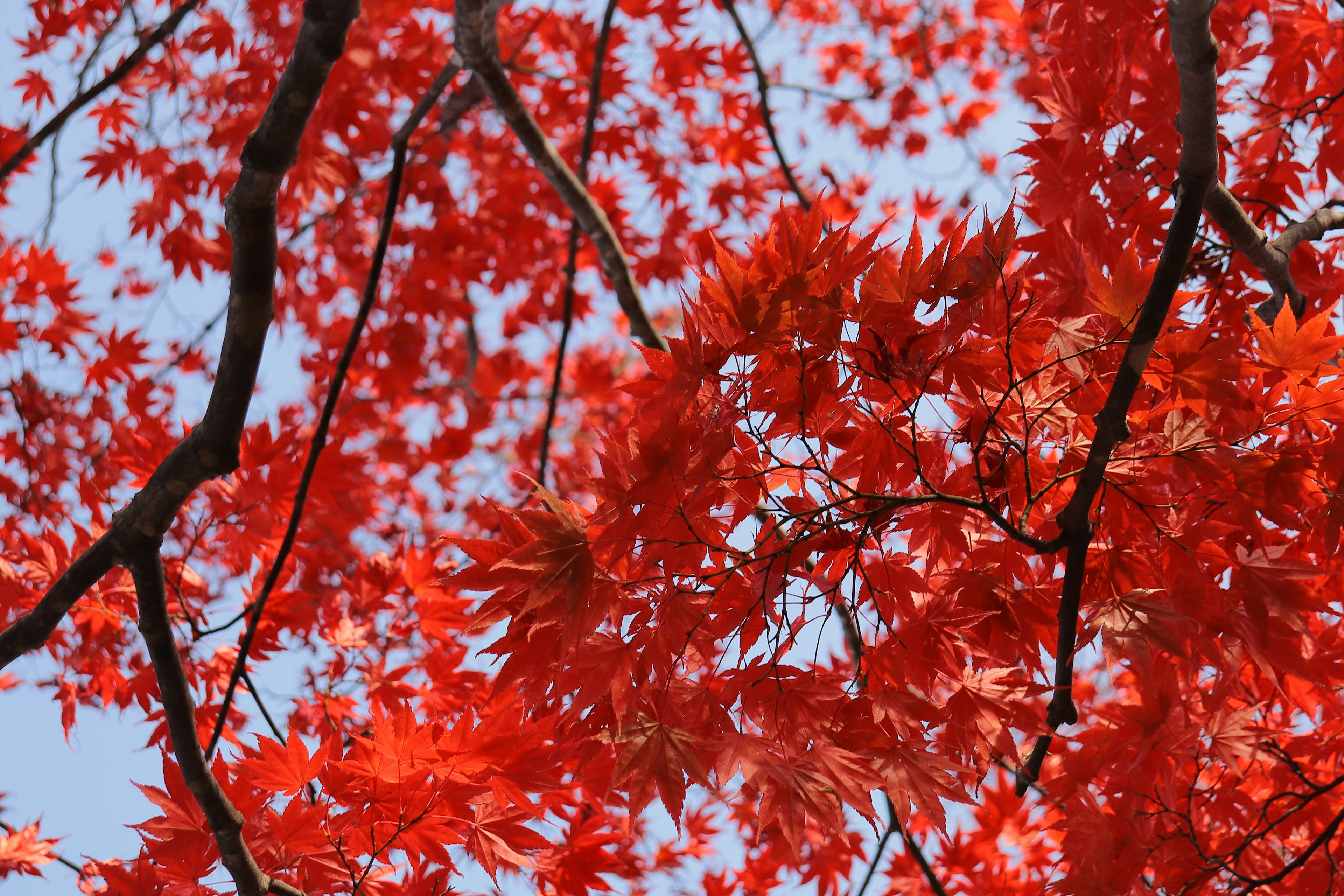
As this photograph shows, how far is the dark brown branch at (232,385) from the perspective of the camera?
5.05ft

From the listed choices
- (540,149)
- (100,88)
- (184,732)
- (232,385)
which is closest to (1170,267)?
(232,385)

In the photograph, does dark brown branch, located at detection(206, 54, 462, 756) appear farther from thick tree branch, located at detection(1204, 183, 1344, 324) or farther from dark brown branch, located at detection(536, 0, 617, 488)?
thick tree branch, located at detection(1204, 183, 1344, 324)

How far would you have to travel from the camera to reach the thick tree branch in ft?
5.26

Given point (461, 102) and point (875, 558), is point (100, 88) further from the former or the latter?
point (875, 558)

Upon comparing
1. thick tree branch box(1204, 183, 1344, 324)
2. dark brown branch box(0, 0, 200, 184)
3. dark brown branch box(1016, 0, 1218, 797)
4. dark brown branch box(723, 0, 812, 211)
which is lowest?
dark brown branch box(1016, 0, 1218, 797)

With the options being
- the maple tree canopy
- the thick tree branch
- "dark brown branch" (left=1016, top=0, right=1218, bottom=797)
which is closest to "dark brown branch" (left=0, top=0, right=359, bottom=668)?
the maple tree canopy

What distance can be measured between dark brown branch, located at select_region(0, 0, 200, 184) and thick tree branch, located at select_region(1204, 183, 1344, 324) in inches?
122

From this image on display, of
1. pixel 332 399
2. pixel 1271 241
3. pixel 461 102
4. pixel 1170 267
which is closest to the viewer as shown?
pixel 1170 267

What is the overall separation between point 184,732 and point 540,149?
83.1 inches

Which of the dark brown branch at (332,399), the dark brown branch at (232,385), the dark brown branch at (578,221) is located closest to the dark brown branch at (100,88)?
the dark brown branch at (332,399)

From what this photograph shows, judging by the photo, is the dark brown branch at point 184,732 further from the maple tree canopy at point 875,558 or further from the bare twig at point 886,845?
the bare twig at point 886,845

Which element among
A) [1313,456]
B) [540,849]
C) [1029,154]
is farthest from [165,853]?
[1029,154]

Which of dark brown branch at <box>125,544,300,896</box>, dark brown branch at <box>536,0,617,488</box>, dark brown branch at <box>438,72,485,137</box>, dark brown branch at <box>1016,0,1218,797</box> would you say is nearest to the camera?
dark brown branch at <box>1016,0,1218,797</box>

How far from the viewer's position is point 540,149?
9.57ft
